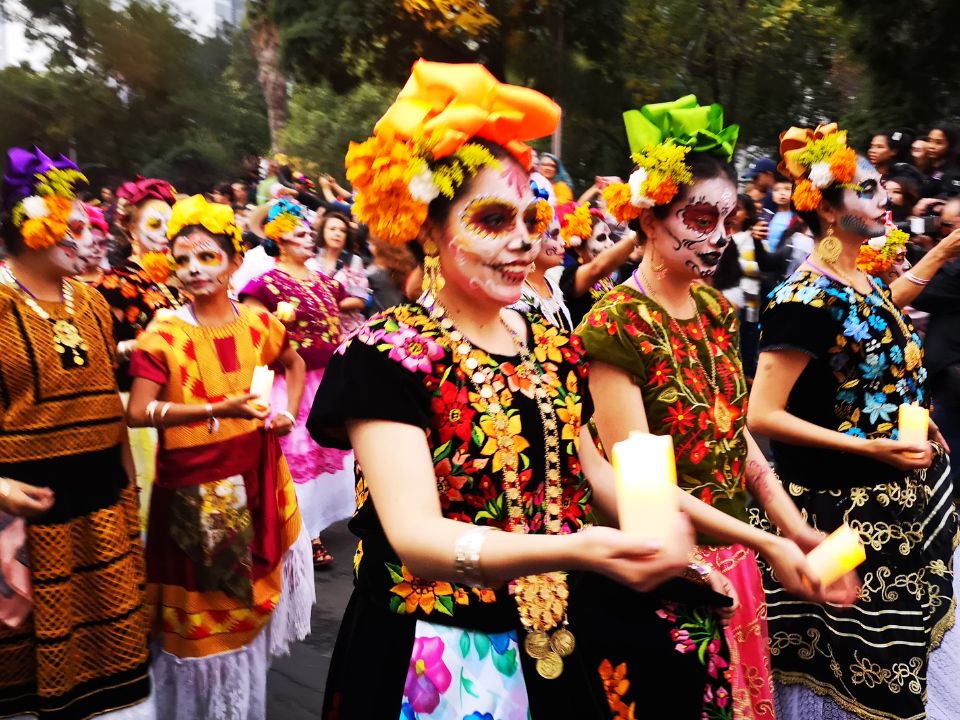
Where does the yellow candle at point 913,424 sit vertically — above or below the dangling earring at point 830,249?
below

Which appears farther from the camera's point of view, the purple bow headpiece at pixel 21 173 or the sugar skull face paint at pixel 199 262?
the sugar skull face paint at pixel 199 262

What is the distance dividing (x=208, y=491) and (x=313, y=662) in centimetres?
138

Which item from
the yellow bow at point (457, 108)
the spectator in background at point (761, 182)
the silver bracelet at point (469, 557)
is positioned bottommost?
the spectator in background at point (761, 182)

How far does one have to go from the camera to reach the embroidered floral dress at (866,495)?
10.6 ft

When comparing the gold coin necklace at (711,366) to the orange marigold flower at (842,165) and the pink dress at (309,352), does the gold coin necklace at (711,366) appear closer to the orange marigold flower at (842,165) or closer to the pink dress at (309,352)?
the orange marigold flower at (842,165)

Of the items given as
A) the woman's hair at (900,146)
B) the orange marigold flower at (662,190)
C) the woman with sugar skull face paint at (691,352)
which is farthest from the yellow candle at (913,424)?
the woman's hair at (900,146)

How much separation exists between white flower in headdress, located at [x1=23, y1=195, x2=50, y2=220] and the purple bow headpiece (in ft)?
0.11

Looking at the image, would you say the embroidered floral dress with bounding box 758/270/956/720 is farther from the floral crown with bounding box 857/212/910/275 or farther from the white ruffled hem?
the white ruffled hem

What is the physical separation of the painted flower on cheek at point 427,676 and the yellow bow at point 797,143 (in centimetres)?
236

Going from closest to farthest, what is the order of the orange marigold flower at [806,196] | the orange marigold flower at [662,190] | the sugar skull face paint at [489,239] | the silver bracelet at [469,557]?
the silver bracelet at [469,557] → the sugar skull face paint at [489,239] → the orange marigold flower at [662,190] → the orange marigold flower at [806,196]

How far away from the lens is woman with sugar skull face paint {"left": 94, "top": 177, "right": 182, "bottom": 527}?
5086 millimetres

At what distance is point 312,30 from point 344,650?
21604 millimetres

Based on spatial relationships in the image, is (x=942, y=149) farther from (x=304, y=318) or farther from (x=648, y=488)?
(x=648, y=488)

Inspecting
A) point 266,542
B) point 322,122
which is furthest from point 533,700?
point 322,122
